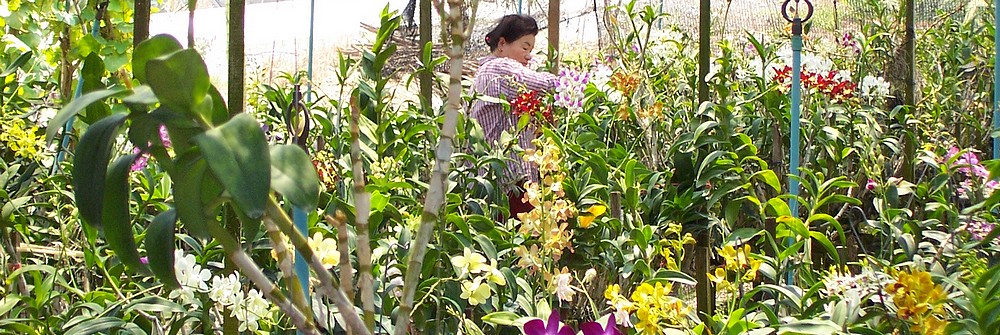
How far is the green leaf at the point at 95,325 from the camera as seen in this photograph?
117 centimetres

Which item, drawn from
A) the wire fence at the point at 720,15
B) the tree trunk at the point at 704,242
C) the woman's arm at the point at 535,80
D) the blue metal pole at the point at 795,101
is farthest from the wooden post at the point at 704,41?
the wire fence at the point at 720,15

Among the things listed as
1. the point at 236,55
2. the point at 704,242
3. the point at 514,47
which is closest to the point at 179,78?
the point at 236,55

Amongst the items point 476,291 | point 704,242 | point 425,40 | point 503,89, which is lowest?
point 704,242

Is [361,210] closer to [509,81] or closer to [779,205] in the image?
[779,205]

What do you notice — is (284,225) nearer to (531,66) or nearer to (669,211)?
(669,211)

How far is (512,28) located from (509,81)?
0.35 meters

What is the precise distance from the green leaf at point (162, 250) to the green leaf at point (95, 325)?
2.26ft

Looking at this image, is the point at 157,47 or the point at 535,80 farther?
the point at 535,80

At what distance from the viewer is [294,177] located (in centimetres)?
49

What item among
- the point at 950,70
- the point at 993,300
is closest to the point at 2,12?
the point at 993,300

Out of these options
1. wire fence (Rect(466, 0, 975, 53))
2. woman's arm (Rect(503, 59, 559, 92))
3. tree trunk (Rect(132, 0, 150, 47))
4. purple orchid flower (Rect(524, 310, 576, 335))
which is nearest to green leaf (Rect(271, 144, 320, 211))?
purple orchid flower (Rect(524, 310, 576, 335))

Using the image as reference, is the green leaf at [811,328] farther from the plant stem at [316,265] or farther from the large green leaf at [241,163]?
the large green leaf at [241,163]

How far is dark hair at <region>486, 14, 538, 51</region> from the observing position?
290cm

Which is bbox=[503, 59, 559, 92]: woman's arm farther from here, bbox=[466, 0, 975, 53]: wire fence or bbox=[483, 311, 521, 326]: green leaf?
bbox=[466, 0, 975, 53]: wire fence
